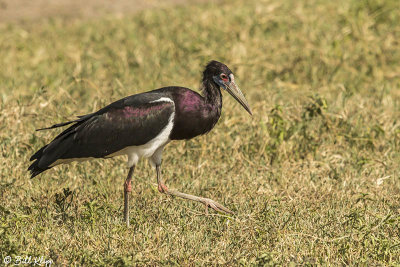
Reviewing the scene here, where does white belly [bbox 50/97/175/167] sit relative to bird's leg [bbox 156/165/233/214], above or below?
above

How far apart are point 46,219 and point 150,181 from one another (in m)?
1.13

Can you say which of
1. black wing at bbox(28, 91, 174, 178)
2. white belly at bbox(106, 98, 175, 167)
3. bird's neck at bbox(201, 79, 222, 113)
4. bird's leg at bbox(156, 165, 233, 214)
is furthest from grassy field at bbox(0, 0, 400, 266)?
bird's neck at bbox(201, 79, 222, 113)

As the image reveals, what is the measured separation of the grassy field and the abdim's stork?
0.31 m

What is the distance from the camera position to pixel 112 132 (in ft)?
17.3

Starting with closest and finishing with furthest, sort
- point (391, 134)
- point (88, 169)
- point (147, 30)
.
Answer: point (88, 169) < point (391, 134) < point (147, 30)

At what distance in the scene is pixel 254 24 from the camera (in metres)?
9.91

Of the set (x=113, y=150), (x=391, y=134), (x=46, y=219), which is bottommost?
(x=391, y=134)

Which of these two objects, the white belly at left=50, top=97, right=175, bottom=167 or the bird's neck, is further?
the bird's neck

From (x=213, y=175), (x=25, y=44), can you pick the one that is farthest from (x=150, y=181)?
(x=25, y=44)

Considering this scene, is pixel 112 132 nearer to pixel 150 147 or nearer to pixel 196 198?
pixel 150 147

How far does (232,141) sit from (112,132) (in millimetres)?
1694

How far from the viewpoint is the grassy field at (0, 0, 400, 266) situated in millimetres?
4586

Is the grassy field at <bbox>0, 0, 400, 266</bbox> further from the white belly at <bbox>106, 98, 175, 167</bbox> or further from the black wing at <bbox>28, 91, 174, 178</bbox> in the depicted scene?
the white belly at <bbox>106, 98, 175, 167</bbox>

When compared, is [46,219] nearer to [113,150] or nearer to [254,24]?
[113,150]
